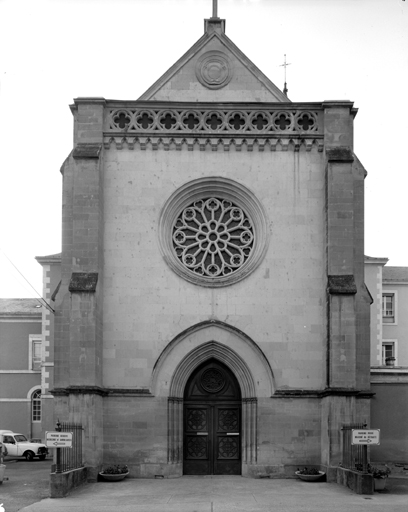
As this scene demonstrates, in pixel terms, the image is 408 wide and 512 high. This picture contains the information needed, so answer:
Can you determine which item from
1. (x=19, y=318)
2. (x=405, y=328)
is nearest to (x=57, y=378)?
(x=19, y=318)


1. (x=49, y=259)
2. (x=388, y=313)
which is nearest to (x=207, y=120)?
(x=49, y=259)

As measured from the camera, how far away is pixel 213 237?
26.8 meters

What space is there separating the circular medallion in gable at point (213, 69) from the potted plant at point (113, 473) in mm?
12173

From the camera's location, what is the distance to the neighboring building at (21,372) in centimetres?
4803

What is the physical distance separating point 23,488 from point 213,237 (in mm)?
9241

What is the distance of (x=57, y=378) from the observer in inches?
1016

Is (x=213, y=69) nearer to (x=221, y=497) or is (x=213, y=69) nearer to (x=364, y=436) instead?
(x=364, y=436)

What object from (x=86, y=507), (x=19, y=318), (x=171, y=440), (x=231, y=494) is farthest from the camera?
(x=19, y=318)

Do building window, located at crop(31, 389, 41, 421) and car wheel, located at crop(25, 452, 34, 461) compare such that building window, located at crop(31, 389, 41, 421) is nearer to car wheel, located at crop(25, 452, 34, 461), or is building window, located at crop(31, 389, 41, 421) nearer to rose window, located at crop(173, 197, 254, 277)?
car wheel, located at crop(25, 452, 34, 461)

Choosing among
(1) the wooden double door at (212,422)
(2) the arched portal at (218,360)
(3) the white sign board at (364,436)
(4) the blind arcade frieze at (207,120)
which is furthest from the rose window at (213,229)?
(3) the white sign board at (364,436)

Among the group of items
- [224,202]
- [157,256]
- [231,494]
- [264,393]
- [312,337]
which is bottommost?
[231,494]

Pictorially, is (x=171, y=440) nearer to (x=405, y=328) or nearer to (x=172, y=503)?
(x=172, y=503)

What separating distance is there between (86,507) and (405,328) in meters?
36.2

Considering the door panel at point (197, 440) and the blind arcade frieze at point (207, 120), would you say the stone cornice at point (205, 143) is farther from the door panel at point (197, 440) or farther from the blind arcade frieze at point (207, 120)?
the door panel at point (197, 440)
